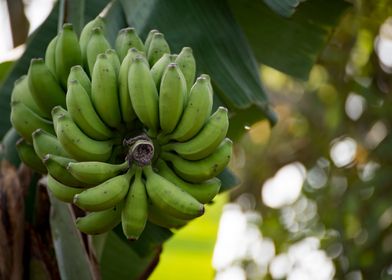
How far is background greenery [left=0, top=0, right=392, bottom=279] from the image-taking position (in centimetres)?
178

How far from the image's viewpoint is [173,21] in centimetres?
176

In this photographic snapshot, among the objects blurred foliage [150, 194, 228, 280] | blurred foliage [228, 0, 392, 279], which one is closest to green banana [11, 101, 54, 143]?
blurred foliage [150, 194, 228, 280]

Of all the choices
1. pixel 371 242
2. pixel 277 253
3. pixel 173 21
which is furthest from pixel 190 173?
pixel 277 253

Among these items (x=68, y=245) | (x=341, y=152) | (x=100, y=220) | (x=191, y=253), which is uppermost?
(x=100, y=220)

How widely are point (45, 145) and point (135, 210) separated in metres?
0.20

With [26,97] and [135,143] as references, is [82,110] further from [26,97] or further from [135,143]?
[26,97]

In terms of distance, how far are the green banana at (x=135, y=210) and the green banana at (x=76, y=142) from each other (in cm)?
8

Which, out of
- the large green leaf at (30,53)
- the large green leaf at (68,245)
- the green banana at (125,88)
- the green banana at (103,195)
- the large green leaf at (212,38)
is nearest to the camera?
the green banana at (103,195)

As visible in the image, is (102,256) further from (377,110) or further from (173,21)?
(377,110)

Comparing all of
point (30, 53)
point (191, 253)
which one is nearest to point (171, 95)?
point (30, 53)

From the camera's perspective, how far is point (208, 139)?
128 cm

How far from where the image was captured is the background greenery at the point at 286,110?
1779 millimetres

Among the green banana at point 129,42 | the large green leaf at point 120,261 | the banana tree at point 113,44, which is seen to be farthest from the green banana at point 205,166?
the large green leaf at point 120,261

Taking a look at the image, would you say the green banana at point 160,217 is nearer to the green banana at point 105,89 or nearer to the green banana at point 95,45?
the green banana at point 105,89
